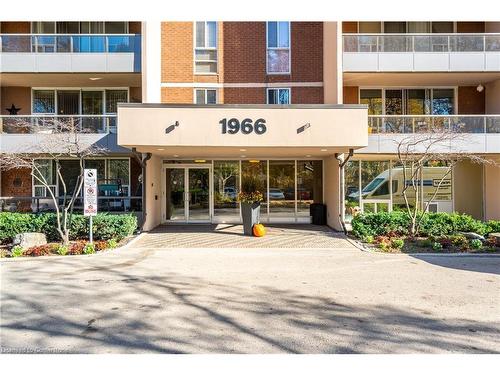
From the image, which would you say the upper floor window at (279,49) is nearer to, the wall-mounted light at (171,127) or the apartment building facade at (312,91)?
the apartment building facade at (312,91)

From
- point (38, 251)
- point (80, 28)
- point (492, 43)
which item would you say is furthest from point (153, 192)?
point (492, 43)

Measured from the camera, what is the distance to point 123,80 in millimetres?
19141

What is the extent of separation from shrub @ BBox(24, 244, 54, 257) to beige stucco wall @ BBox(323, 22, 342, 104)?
1166 centimetres

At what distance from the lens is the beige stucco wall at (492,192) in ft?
63.0

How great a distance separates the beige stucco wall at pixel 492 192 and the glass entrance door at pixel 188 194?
1244 cm

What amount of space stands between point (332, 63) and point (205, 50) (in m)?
5.64

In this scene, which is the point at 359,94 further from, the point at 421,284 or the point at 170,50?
the point at 421,284

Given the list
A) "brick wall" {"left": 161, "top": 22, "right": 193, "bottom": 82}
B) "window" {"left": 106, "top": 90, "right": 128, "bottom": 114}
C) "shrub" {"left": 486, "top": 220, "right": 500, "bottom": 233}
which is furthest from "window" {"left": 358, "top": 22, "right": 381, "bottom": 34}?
"window" {"left": 106, "top": 90, "right": 128, "bottom": 114}

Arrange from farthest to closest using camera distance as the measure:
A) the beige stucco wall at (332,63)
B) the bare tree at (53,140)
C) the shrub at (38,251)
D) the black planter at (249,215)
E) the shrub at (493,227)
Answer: the beige stucco wall at (332,63)
the bare tree at (53,140)
the black planter at (249,215)
the shrub at (493,227)
the shrub at (38,251)

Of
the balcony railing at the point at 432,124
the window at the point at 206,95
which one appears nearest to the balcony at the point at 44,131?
the window at the point at 206,95

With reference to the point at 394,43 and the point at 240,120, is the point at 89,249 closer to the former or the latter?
the point at 240,120

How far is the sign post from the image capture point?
1287 centimetres

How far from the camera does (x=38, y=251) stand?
12.2 meters

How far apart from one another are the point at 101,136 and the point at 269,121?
23.6ft
